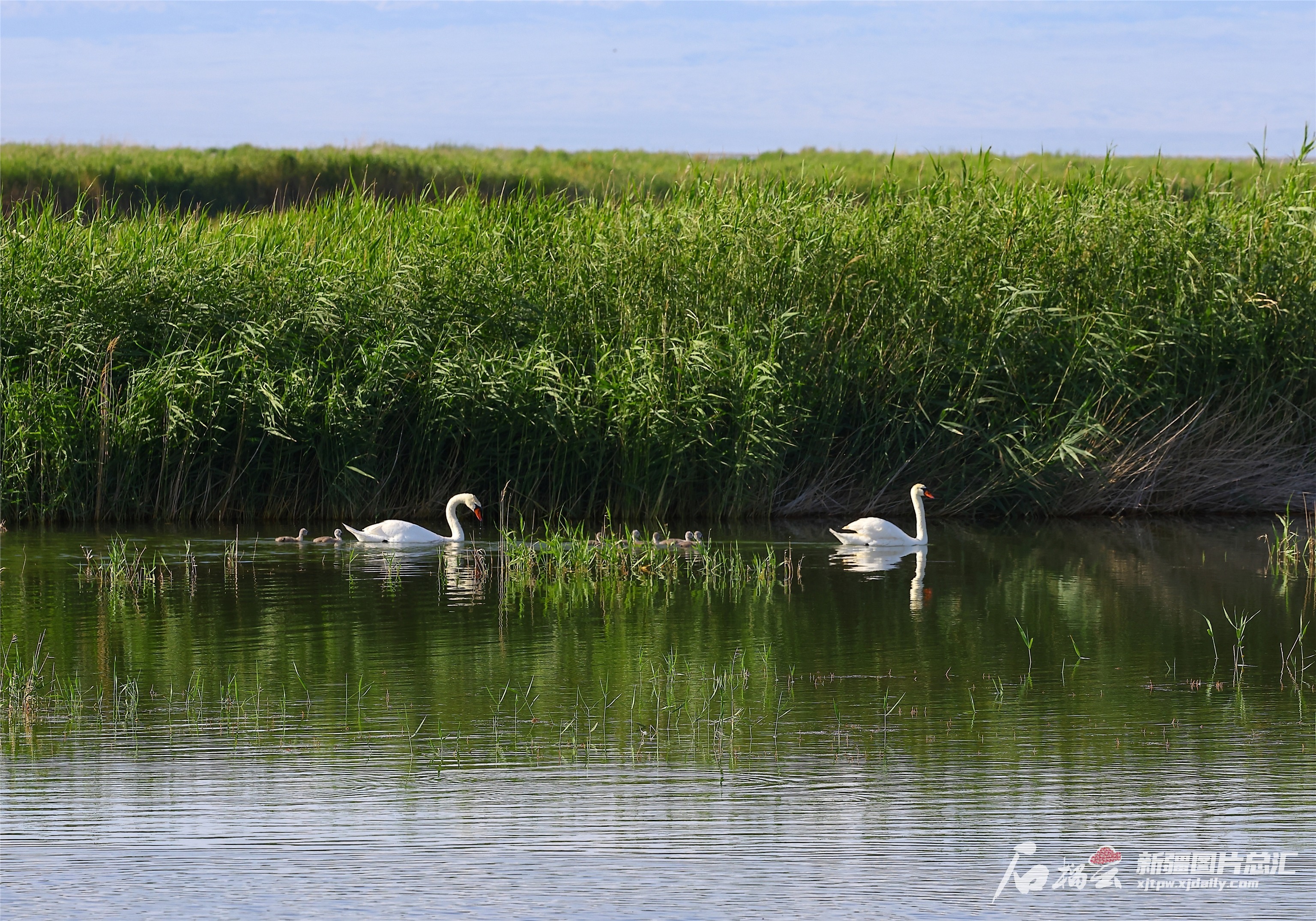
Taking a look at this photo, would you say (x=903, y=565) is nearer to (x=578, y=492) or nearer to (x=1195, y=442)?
(x=578, y=492)

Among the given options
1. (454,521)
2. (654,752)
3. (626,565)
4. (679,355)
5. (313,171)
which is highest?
(313,171)

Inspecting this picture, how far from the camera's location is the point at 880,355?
16734mm

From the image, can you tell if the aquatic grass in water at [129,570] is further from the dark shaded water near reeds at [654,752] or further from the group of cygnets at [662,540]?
the group of cygnets at [662,540]

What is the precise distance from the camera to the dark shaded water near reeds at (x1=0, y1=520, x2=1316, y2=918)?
498cm

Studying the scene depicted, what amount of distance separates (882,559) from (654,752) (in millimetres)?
7333

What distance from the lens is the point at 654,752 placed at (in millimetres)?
6676

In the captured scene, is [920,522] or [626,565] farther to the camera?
[920,522]

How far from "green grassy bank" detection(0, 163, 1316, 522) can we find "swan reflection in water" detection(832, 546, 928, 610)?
2.07 meters

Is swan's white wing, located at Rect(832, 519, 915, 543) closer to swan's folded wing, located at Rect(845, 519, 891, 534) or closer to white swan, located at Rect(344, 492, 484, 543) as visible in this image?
swan's folded wing, located at Rect(845, 519, 891, 534)

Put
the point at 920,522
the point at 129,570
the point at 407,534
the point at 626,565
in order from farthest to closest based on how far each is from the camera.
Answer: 1. the point at 920,522
2. the point at 407,534
3. the point at 626,565
4. the point at 129,570

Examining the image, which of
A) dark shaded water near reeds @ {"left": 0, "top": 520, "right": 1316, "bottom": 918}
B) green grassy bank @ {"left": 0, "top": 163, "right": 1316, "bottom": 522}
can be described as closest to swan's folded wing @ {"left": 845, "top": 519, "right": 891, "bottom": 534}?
green grassy bank @ {"left": 0, "top": 163, "right": 1316, "bottom": 522}

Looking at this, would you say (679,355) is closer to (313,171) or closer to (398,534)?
(398,534)

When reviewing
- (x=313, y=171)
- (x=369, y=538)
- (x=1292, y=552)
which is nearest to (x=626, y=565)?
(x=369, y=538)

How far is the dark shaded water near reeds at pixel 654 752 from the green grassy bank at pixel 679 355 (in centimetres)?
423
